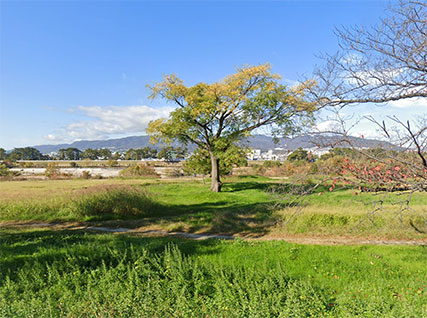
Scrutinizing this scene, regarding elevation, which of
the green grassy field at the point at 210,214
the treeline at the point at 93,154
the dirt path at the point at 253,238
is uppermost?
the treeline at the point at 93,154

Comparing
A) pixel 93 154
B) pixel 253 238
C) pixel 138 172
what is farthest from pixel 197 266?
pixel 93 154

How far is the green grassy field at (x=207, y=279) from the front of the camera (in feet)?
14.6

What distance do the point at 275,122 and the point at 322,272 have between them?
1667cm

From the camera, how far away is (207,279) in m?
6.07

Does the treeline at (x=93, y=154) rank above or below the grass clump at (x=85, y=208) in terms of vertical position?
above

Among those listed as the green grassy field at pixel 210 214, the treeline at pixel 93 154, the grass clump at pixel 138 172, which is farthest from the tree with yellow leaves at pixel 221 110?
the treeline at pixel 93 154

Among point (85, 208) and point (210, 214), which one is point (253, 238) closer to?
point (210, 214)

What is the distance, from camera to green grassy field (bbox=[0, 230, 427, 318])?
4.45 meters

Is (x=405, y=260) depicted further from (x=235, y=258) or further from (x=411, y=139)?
(x=235, y=258)

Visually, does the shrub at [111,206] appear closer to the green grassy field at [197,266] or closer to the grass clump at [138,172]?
the green grassy field at [197,266]

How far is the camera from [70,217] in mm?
13930

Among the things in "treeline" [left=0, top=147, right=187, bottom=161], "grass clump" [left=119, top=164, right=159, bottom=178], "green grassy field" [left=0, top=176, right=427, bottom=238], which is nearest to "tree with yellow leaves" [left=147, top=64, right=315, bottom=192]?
"green grassy field" [left=0, top=176, right=427, bottom=238]

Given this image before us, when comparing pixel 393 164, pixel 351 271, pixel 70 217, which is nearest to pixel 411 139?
pixel 393 164

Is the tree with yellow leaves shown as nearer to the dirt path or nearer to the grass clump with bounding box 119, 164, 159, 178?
the dirt path
